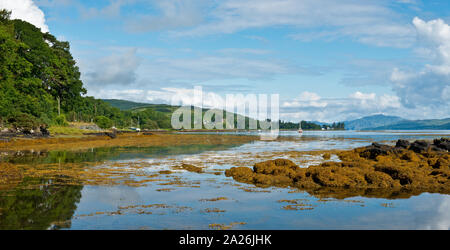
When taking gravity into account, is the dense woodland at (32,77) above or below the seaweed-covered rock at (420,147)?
above

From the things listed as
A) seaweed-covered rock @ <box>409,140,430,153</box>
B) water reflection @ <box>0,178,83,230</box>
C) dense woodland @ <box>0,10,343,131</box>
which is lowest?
water reflection @ <box>0,178,83,230</box>

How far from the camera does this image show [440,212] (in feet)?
42.5

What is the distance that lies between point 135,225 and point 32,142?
5231 centimetres

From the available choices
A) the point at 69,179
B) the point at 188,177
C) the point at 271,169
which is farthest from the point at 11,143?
the point at 271,169

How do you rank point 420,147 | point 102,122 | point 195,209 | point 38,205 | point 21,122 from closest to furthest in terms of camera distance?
point 195,209, point 38,205, point 420,147, point 21,122, point 102,122

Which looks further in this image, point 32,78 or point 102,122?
point 102,122

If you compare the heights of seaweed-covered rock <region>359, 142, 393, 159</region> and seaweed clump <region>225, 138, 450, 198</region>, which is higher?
seaweed-covered rock <region>359, 142, 393, 159</region>

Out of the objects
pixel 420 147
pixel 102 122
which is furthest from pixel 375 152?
pixel 102 122

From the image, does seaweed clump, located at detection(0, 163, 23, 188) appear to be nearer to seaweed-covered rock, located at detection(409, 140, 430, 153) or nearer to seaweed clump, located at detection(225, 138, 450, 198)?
seaweed clump, located at detection(225, 138, 450, 198)

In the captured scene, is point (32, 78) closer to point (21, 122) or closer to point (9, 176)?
point (21, 122)

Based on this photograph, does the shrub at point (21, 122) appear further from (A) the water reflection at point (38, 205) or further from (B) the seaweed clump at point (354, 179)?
(B) the seaweed clump at point (354, 179)

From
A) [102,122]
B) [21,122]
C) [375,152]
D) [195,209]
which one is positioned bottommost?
[195,209]

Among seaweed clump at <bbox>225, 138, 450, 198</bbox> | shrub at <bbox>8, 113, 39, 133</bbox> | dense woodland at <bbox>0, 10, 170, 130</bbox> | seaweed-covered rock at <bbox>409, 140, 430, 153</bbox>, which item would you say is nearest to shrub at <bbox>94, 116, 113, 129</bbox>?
dense woodland at <bbox>0, 10, 170, 130</bbox>

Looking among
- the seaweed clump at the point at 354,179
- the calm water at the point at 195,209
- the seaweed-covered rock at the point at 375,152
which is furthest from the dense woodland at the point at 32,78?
the seaweed-covered rock at the point at 375,152
